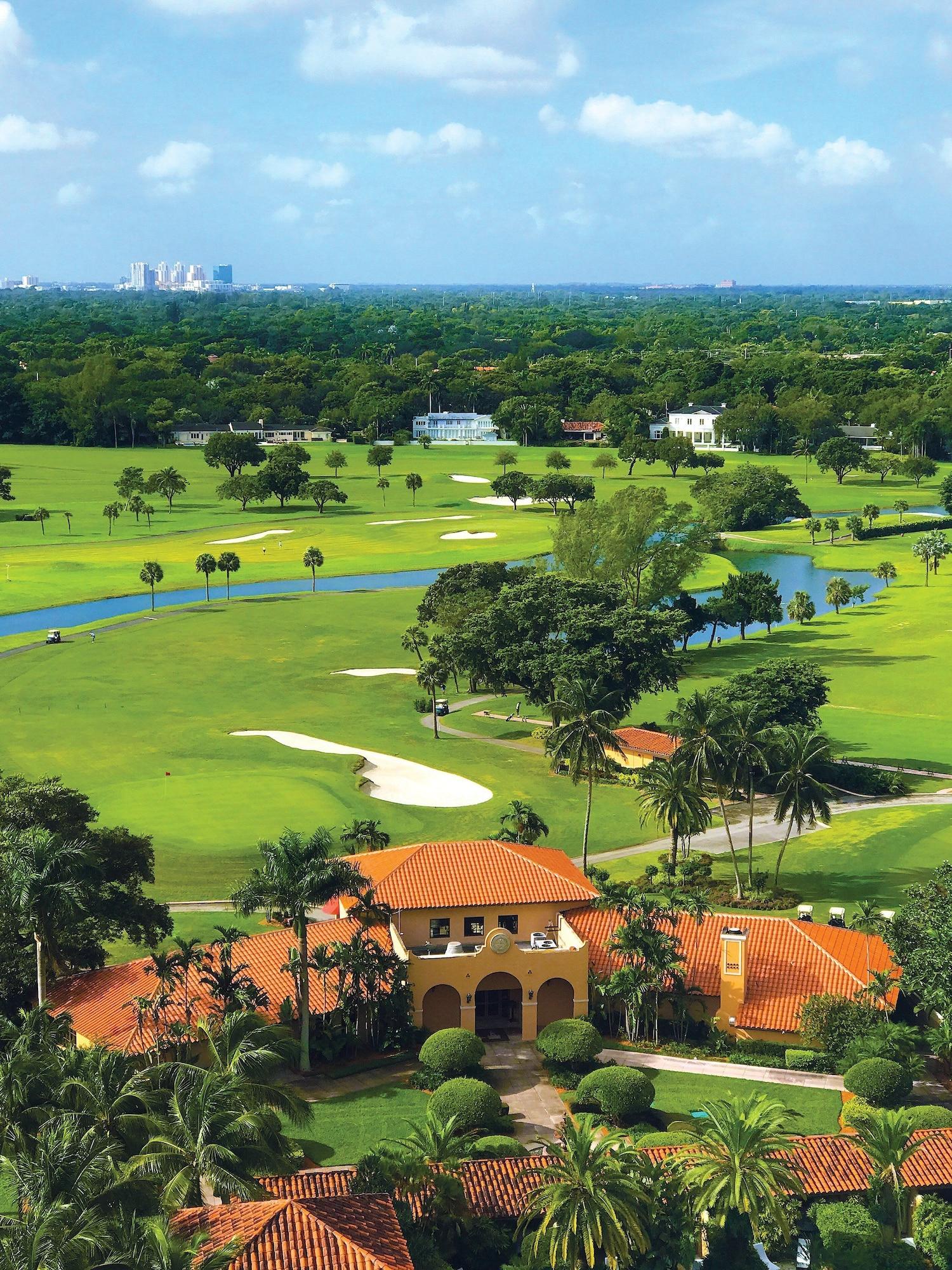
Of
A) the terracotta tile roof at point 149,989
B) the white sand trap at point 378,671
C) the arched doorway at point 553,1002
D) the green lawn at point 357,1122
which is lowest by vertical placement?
the green lawn at point 357,1122

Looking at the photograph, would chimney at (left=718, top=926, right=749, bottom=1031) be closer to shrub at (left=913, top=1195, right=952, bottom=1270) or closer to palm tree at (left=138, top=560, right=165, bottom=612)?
shrub at (left=913, top=1195, right=952, bottom=1270)

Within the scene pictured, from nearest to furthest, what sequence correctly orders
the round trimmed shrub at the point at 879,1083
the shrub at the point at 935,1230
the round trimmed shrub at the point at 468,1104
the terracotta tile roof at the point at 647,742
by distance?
the shrub at the point at 935,1230, the round trimmed shrub at the point at 468,1104, the round trimmed shrub at the point at 879,1083, the terracotta tile roof at the point at 647,742

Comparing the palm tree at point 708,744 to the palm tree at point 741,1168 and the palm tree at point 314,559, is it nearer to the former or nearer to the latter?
the palm tree at point 741,1168

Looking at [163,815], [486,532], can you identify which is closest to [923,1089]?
[163,815]

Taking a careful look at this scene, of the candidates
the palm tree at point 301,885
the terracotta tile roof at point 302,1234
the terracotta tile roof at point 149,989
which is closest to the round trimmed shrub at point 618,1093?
the palm tree at point 301,885

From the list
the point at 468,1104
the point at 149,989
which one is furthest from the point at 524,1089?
the point at 149,989

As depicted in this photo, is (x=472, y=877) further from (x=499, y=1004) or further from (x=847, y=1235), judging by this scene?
(x=847, y=1235)
